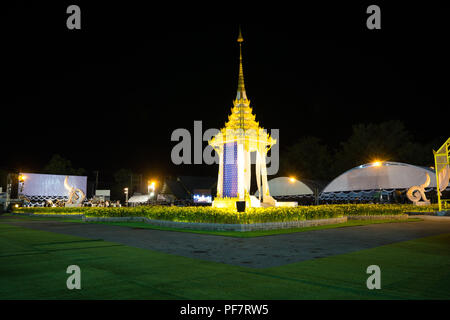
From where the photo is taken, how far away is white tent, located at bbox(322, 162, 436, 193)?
37.8m

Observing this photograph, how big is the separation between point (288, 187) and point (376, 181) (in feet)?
40.6

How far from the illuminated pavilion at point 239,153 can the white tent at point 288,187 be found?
19.1 metres

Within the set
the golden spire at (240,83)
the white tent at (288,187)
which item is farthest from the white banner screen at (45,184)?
the golden spire at (240,83)

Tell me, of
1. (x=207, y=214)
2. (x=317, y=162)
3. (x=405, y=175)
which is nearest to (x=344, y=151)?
(x=317, y=162)

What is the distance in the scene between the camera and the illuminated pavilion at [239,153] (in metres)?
26.5

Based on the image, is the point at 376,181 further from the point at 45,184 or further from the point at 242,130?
the point at 45,184

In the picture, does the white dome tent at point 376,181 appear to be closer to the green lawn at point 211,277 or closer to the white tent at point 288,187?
the white tent at point 288,187

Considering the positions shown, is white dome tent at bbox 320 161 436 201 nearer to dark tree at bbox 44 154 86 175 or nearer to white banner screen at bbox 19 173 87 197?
white banner screen at bbox 19 173 87 197

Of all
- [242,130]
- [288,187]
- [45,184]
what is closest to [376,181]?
[288,187]

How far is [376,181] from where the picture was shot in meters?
41.1
